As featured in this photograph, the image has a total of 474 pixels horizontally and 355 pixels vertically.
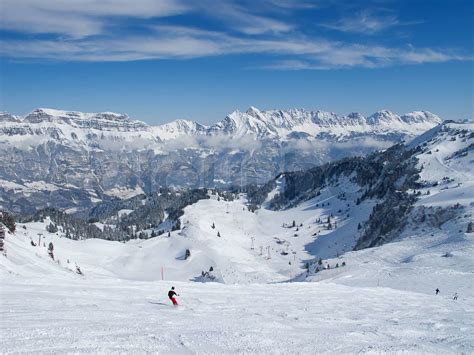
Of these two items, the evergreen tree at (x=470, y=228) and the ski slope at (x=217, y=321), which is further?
the evergreen tree at (x=470, y=228)

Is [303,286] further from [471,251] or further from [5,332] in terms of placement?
[471,251]

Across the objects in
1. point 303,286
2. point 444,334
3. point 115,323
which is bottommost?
point 303,286

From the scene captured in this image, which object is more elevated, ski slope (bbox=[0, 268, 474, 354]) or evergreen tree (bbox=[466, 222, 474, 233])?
ski slope (bbox=[0, 268, 474, 354])

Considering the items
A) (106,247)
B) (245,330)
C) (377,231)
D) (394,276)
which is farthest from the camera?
(106,247)

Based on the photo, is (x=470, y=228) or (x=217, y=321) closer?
(x=217, y=321)

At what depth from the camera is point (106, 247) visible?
185250 millimetres

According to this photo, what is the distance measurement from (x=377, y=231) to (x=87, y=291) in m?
145

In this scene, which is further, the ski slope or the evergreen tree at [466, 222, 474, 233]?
the evergreen tree at [466, 222, 474, 233]

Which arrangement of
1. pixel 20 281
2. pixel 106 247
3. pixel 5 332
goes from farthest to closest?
pixel 106 247 < pixel 20 281 < pixel 5 332

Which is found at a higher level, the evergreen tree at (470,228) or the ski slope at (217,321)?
the ski slope at (217,321)

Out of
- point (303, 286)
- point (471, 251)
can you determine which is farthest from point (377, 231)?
point (303, 286)

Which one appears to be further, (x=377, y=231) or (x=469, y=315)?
(x=377, y=231)

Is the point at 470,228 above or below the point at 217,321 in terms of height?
below

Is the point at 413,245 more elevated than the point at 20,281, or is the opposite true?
the point at 20,281
